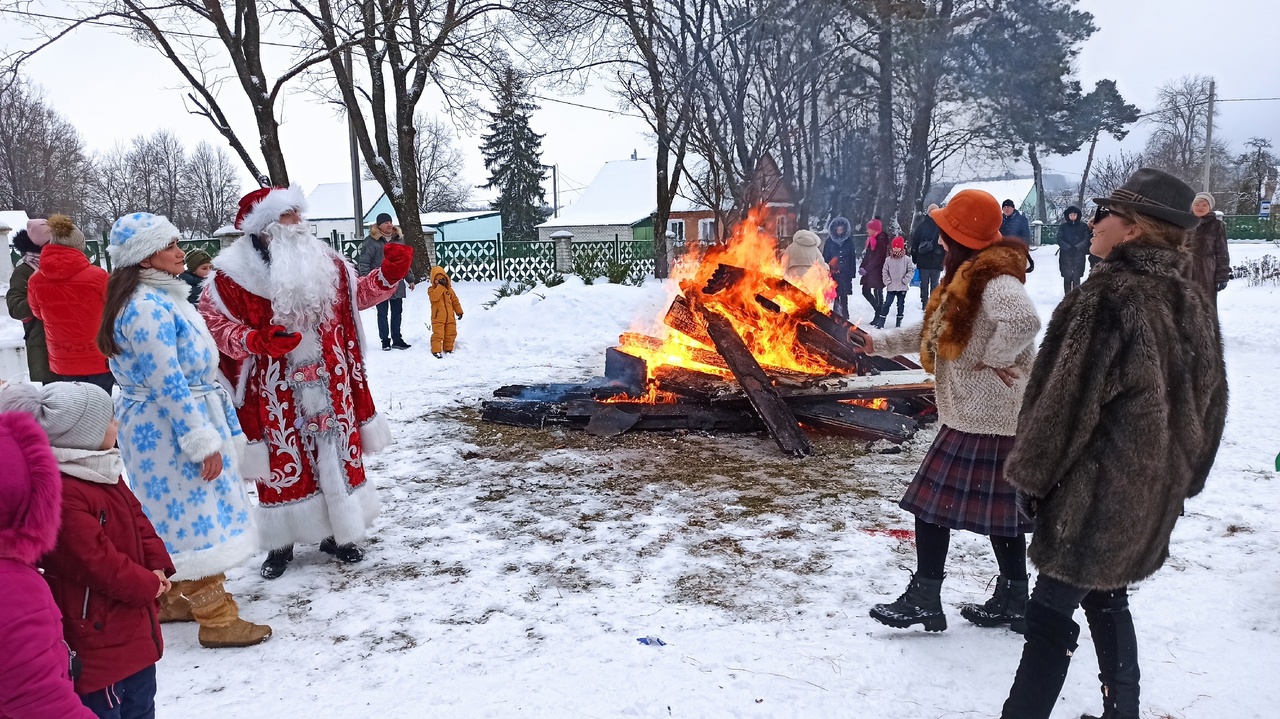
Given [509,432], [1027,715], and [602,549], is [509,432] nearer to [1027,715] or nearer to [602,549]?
[602,549]

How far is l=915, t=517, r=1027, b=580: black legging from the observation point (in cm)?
340

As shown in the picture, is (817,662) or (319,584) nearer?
(817,662)

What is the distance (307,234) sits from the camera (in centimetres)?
429

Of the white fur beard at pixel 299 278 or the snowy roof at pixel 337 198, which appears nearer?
the white fur beard at pixel 299 278

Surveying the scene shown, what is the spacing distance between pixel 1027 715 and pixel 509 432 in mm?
5506

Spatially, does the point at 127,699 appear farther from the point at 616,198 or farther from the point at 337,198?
the point at 337,198

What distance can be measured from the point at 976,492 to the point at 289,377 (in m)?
3.52

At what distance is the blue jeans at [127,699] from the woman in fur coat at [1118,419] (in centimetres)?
286

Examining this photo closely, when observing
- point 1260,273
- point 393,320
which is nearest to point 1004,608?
point 393,320

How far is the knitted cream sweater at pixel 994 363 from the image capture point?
3162mm

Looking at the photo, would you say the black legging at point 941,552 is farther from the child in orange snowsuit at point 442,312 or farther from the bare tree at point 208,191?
the bare tree at point 208,191

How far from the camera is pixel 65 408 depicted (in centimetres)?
211

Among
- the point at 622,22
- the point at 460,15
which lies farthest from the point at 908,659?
the point at 460,15

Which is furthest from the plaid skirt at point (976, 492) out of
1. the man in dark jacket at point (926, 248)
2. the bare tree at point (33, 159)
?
the bare tree at point (33, 159)
